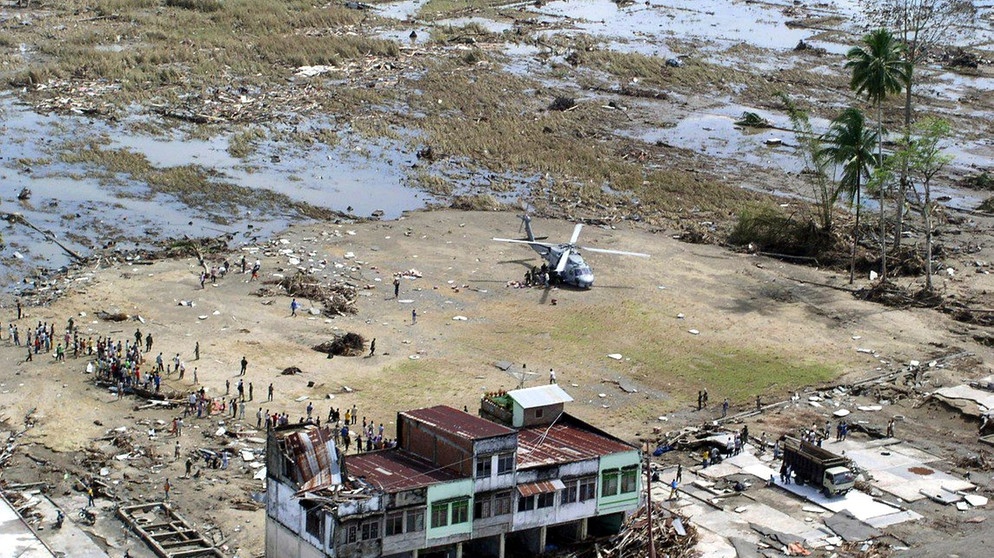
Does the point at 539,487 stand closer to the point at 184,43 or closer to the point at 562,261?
the point at 562,261

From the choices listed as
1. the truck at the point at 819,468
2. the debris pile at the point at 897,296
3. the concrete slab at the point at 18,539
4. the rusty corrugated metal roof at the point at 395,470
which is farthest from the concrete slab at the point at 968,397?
the concrete slab at the point at 18,539

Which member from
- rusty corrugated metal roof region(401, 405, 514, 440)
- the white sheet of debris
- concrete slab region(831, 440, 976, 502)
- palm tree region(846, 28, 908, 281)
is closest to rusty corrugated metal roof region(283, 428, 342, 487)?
rusty corrugated metal roof region(401, 405, 514, 440)

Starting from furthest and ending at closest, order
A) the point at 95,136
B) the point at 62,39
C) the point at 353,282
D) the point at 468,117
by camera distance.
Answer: the point at 62,39 < the point at 468,117 < the point at 95,136 < the point at 353,282

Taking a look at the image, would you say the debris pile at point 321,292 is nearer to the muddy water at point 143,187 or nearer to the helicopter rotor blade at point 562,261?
the muddy water at point 143,187

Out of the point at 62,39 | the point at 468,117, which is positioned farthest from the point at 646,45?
the point at 62,39

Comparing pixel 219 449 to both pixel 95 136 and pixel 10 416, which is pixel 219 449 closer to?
pixel 10 416

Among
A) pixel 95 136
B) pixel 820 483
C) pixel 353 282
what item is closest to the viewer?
pixel 820 483
